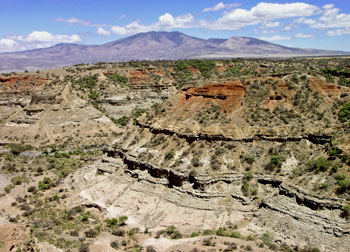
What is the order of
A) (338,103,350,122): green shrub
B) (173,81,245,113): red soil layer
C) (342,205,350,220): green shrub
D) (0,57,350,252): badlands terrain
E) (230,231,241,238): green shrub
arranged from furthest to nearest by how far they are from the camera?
(173,81,245,113): red soil layer < (338,103,350,122): green shrub < (230,231,241,238): green shrub < (0,57,350,252): badlands terrain < (342,205,350,220): green shrub

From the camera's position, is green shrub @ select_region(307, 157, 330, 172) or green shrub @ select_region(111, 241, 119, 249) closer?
green shrub @ select_region(111, 241, 119, 249)

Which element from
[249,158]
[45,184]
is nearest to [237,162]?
[249,158]

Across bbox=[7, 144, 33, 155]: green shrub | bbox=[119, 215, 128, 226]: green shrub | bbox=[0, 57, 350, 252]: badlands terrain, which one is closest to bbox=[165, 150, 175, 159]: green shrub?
bbox=[0, 57, 350, 252]: badlands terrain

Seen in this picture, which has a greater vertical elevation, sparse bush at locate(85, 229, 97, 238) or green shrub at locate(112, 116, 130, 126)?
green shrub at locate(112, 116, 130, 126)

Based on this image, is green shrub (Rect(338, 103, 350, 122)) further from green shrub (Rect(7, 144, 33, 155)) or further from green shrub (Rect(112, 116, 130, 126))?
green shrub (Rect(7, 144, 33, 155))

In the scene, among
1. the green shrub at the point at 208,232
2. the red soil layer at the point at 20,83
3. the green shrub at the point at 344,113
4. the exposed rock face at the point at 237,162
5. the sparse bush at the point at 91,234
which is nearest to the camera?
the exposed rock face at the point at 237,162

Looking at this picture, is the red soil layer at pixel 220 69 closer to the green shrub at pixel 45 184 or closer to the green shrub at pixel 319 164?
the green shrub at pixel 45 184

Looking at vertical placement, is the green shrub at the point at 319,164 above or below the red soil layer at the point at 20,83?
below

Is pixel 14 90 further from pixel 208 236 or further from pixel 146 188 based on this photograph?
pixel 208 236

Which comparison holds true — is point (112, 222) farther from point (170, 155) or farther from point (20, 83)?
point (20, 83)

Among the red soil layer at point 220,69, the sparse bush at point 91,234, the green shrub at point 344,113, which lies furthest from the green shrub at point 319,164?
the red soil layer at point 220,69
